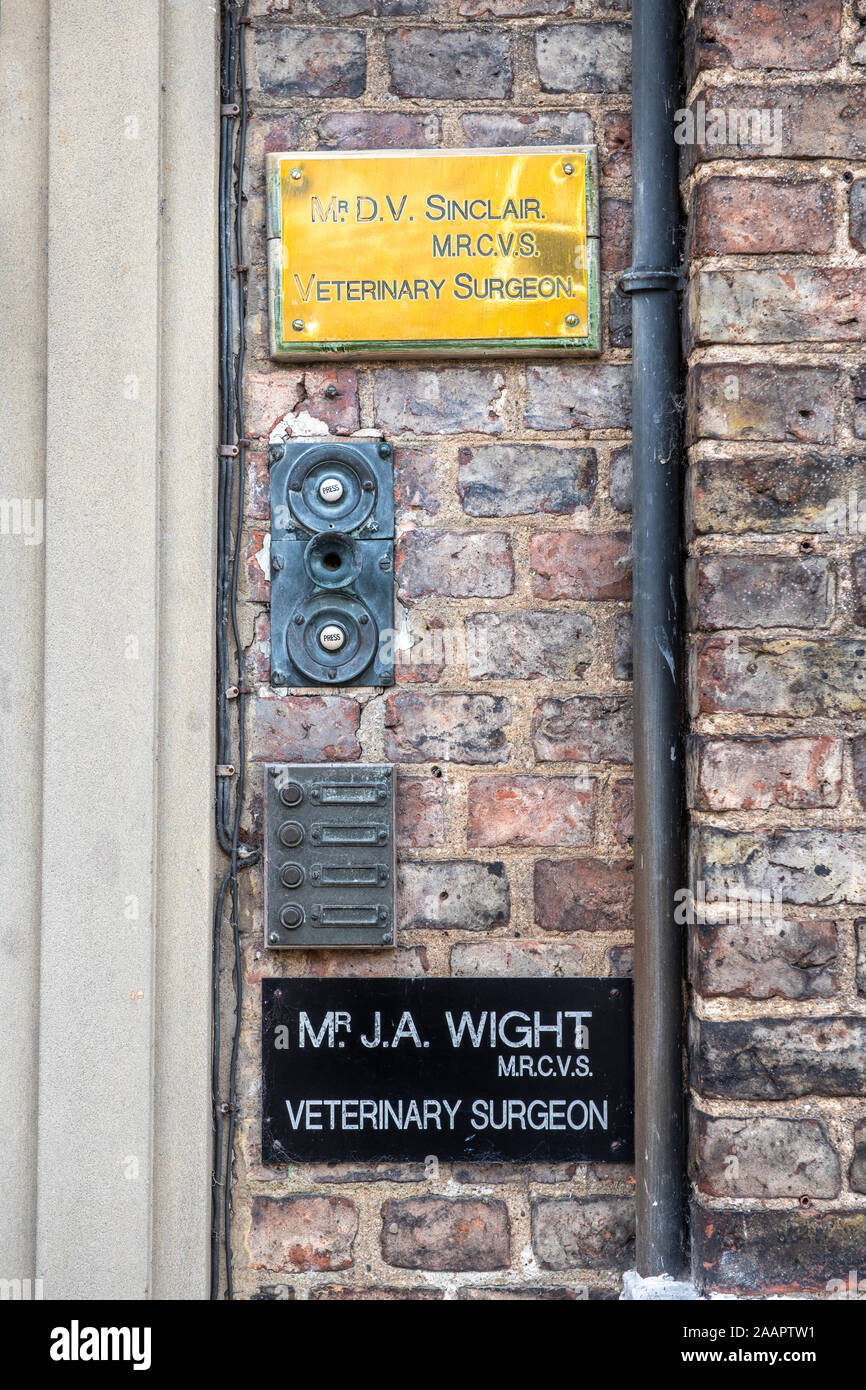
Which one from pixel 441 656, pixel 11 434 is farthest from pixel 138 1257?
pixel 11 434

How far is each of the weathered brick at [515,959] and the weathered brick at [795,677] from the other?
0.43 meters

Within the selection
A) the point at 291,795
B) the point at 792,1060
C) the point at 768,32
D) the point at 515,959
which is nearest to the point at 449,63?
the point at 768,32

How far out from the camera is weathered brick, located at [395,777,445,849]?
58.9 inches

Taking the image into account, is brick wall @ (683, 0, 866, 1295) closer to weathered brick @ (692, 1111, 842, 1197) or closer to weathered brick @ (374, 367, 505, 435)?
weathered brick @ (692, 1111, 842, 1197)

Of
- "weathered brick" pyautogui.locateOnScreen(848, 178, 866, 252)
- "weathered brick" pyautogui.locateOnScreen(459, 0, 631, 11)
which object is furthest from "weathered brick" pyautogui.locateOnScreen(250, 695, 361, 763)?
"weathered brick" pyautogui.locateOnScreen(459, 0, 631, 11)

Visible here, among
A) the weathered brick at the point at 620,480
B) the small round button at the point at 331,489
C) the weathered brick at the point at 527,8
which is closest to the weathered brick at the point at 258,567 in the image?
the small round button at the point at 331,489

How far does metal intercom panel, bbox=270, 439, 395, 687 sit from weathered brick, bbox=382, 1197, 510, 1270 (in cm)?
76

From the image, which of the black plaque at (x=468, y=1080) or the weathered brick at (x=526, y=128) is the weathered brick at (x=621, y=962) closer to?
the black plaque at (x=468, y=1080)

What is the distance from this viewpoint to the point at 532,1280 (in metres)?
1.46

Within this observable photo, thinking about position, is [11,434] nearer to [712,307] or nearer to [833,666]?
[712,307]

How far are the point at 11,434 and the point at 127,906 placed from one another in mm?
693

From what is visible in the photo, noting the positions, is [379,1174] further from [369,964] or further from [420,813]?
[420,813]

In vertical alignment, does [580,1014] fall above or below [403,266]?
below

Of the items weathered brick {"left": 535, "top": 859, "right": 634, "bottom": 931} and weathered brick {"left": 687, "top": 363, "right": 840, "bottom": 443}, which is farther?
weathered brick {"left": 535, "top": 859, "right": 634, "bottom": 931}
